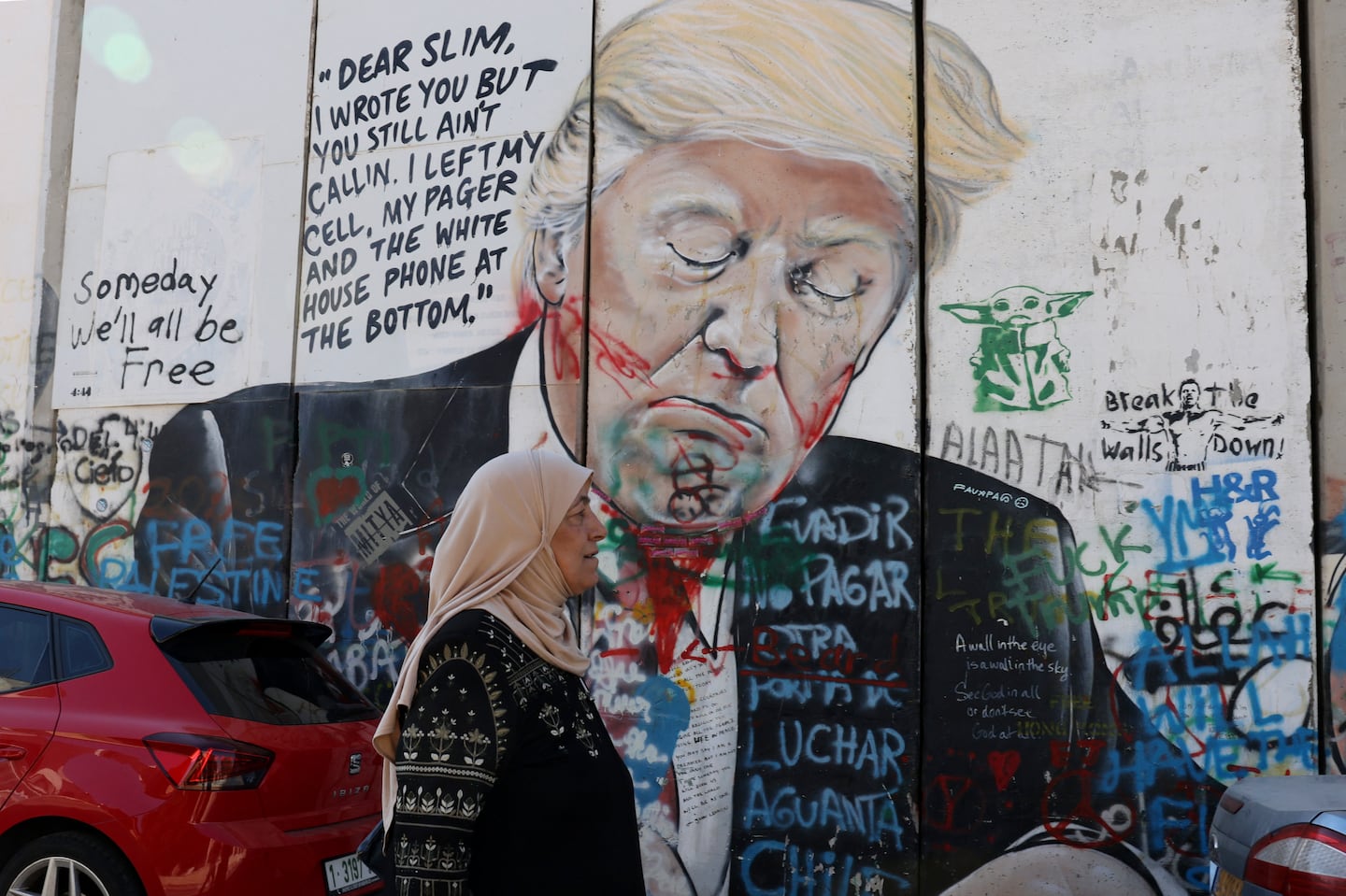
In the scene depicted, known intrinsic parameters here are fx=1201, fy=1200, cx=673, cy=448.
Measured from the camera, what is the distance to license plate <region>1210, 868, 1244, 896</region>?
11.9 ft

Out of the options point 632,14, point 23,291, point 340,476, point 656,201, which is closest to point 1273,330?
point 656,201

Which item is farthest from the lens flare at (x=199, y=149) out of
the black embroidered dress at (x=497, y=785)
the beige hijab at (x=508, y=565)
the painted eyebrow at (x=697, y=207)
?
the black embroidered dress at (x=497, y=785)

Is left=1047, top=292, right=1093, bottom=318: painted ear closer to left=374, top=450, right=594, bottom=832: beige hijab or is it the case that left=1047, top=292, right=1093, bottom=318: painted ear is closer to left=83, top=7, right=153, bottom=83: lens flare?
left=374, top=450, right=594, bottom=832: beige hijab

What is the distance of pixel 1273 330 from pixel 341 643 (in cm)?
567

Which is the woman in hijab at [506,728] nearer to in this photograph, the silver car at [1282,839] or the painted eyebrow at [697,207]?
the silver car at [1282,839]

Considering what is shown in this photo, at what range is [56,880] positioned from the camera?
473 centimetres

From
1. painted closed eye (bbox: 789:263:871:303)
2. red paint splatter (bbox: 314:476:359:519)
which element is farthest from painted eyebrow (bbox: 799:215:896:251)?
red paint splatter (bbox: 314:476:359:519)

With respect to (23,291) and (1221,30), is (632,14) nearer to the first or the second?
(1221,30)

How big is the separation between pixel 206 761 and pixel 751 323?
3.75 metres

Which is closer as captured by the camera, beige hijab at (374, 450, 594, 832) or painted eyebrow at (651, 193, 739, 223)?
beige hijab at (374, 450, 594, 832)

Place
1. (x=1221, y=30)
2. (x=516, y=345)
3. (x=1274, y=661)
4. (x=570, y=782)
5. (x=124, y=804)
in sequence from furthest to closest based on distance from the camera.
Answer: (x=516, y=345), (x=1221, y=30), (x=1274, y=661), (x=124, y=804), (x=570, y=782)

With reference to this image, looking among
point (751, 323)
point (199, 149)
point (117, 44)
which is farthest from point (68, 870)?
point (117, 44)

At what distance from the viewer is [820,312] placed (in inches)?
269

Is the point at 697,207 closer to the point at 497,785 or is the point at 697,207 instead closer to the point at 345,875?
the point at 345,875
